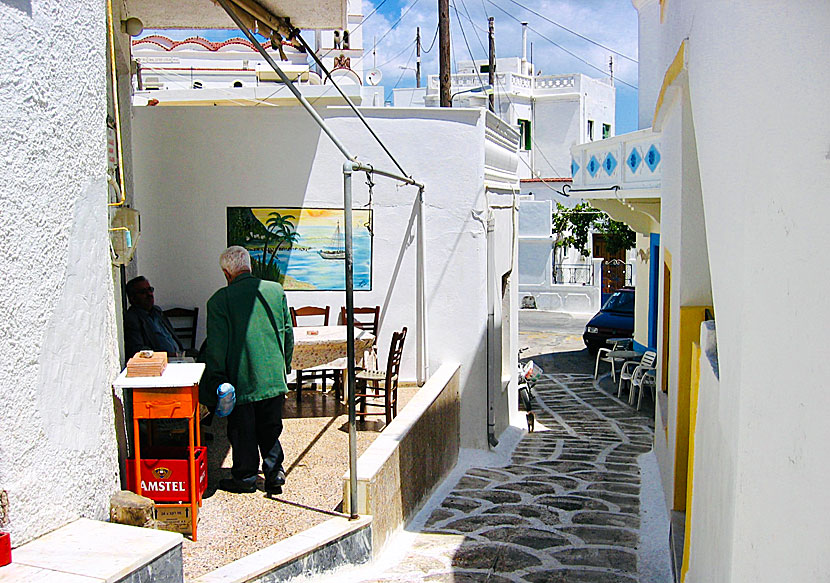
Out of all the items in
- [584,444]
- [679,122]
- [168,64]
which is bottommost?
[584,444]

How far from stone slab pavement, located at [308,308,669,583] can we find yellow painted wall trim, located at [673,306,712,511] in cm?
50

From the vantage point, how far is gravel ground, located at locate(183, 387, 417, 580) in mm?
5246

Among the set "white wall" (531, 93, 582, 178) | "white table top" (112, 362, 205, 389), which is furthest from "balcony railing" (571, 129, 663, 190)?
"white wall" (531, 93, 582, 178)

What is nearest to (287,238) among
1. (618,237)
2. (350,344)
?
(350,344)

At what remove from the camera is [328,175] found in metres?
10.4

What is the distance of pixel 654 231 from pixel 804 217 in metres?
13.7

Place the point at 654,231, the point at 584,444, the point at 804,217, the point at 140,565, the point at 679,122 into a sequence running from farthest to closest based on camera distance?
the point at 654,231 → the point at 584,444 → the point at 679,122 → the point at 140,565 → the point at 804,217

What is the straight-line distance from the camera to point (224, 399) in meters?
5.80

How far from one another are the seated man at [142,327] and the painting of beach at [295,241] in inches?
111

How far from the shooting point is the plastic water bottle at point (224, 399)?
578 cm

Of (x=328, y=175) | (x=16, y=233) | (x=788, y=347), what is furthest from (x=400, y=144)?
(x=788, y=347)

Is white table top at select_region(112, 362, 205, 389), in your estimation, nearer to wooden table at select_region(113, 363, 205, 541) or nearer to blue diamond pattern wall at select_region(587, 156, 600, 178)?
wooden table at select_region(113, 363, 205, 541)

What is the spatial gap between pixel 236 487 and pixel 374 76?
9.64 m

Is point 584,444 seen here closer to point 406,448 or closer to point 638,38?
point 406,448
